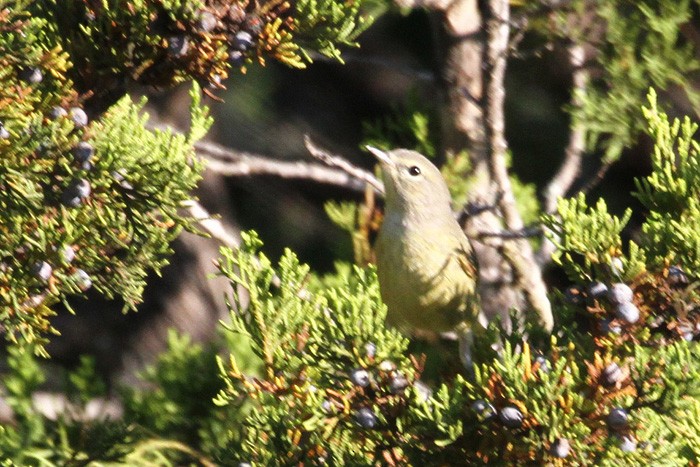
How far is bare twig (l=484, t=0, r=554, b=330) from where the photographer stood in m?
3.54

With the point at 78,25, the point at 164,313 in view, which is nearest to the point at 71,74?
the point at 78,25

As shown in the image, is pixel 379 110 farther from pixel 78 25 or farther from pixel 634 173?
pixel 78 25

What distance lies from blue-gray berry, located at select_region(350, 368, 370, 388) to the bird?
1.04 meters

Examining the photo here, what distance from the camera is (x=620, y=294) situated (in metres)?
2.26

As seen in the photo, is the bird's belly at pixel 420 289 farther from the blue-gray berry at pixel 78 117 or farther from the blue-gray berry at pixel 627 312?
the blue-gray berry at pixel 78 117

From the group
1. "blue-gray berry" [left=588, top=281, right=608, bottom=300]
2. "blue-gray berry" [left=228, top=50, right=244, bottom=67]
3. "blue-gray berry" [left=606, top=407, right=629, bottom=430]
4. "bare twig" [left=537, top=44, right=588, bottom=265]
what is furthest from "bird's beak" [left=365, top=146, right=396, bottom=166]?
"blue-gray berry" [left=606, top=407, right=629, bottom=430]

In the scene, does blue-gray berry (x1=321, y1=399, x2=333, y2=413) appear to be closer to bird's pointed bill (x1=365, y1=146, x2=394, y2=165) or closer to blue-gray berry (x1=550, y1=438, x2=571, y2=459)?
blue-gray berry (x1=550, y1=438, x2=571, y2=459)

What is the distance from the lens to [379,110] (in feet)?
21.4

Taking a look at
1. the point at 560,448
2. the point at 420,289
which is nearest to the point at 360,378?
the point at 560,448

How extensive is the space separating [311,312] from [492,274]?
157cm

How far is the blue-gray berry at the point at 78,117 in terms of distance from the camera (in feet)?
7.56

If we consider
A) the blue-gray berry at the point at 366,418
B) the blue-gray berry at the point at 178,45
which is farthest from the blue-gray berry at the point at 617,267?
the blue-gray berry at the point at 178,45

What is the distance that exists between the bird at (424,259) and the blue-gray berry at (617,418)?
4.01 feet

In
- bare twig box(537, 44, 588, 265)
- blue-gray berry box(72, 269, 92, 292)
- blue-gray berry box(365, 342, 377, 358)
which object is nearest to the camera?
blue-gray berry box(72, 269, 92, 292)
